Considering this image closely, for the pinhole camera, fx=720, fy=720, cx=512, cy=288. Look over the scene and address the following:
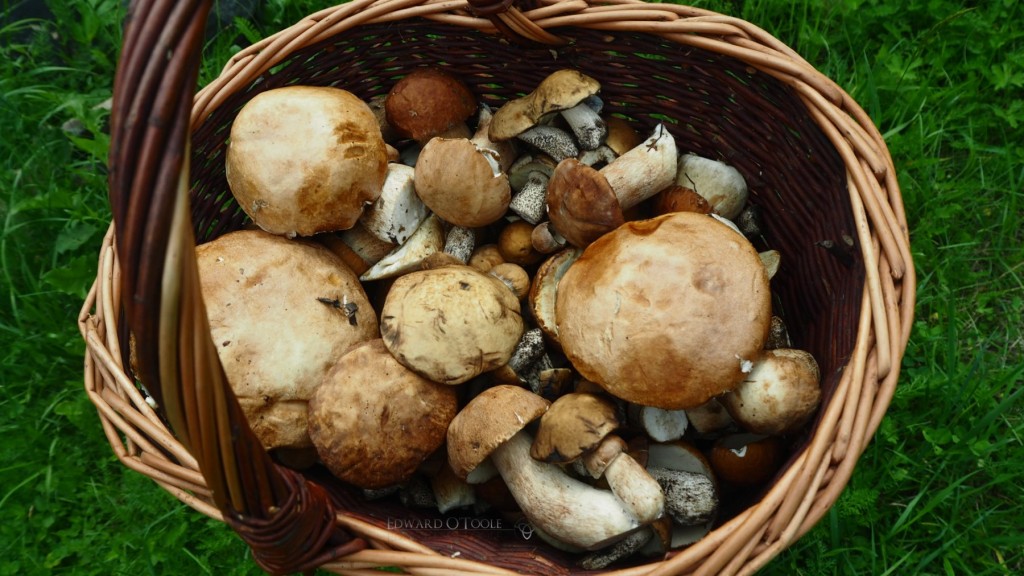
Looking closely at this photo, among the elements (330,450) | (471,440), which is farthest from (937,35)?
(330,450)

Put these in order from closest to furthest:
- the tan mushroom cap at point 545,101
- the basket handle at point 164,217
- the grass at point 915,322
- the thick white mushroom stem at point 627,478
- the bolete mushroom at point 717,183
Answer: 1. the basket handle at point 164,217
2. the thick white mushroom stem at point 627,478
3. the tan mushroom cap at point 545,101
4. the bolete mushroom at point 717,183
5. the grass at point 915,322

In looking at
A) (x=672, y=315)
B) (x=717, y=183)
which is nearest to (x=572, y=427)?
(x=672, y=315)

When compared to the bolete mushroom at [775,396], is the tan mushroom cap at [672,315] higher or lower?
higher

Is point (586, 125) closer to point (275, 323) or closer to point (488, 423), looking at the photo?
point (488, 423)

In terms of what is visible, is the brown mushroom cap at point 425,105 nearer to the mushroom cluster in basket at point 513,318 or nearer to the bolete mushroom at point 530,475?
the mushroom cluster in basket at point 513,318

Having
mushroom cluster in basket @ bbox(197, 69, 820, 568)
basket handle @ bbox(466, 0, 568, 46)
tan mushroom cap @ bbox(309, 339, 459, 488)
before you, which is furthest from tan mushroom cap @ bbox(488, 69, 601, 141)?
tan mushroom cap @ bbox(309, 339, 459, 488)

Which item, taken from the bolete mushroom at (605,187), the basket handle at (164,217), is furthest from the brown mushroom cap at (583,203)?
the basket handle at (164,217)
